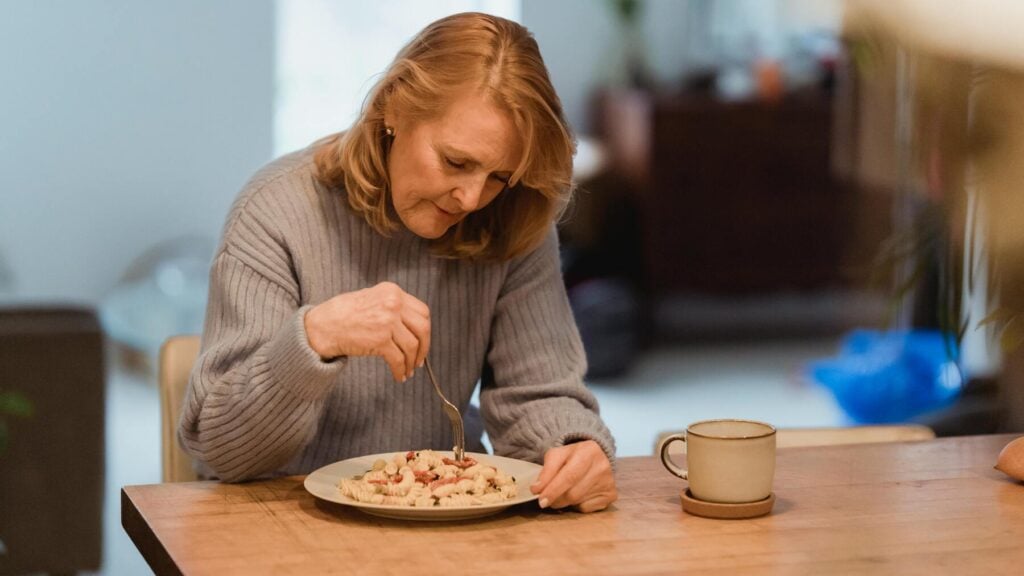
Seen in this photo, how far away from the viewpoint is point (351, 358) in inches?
55.7

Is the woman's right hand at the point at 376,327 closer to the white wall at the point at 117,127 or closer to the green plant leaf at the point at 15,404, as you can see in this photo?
the green plant leaf at the point at 15,404

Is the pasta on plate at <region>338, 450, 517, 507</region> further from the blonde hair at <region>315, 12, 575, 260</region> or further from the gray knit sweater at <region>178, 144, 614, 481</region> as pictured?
the blonde hair at <region>315, 12, 575, 260</region>

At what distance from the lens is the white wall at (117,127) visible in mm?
4691

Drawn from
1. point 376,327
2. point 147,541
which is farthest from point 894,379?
point 147,541

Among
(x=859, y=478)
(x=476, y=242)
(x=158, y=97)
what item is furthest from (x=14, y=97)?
(x=859, y=478)

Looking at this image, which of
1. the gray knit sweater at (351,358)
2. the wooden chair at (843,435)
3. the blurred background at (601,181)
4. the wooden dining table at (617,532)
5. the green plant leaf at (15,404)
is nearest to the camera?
the wooden dining table at (617,532)

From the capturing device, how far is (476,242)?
57.2 inches

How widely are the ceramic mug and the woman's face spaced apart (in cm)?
36

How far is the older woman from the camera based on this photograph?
1.15 meters

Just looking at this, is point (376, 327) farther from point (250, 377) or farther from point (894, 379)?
point (894, 379)

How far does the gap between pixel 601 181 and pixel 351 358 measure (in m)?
4.19

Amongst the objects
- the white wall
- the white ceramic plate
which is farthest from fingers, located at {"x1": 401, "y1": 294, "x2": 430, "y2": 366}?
the white wall

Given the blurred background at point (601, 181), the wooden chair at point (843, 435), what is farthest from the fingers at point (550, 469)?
the blurred background at point (601, 181)

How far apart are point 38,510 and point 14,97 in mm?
2757
